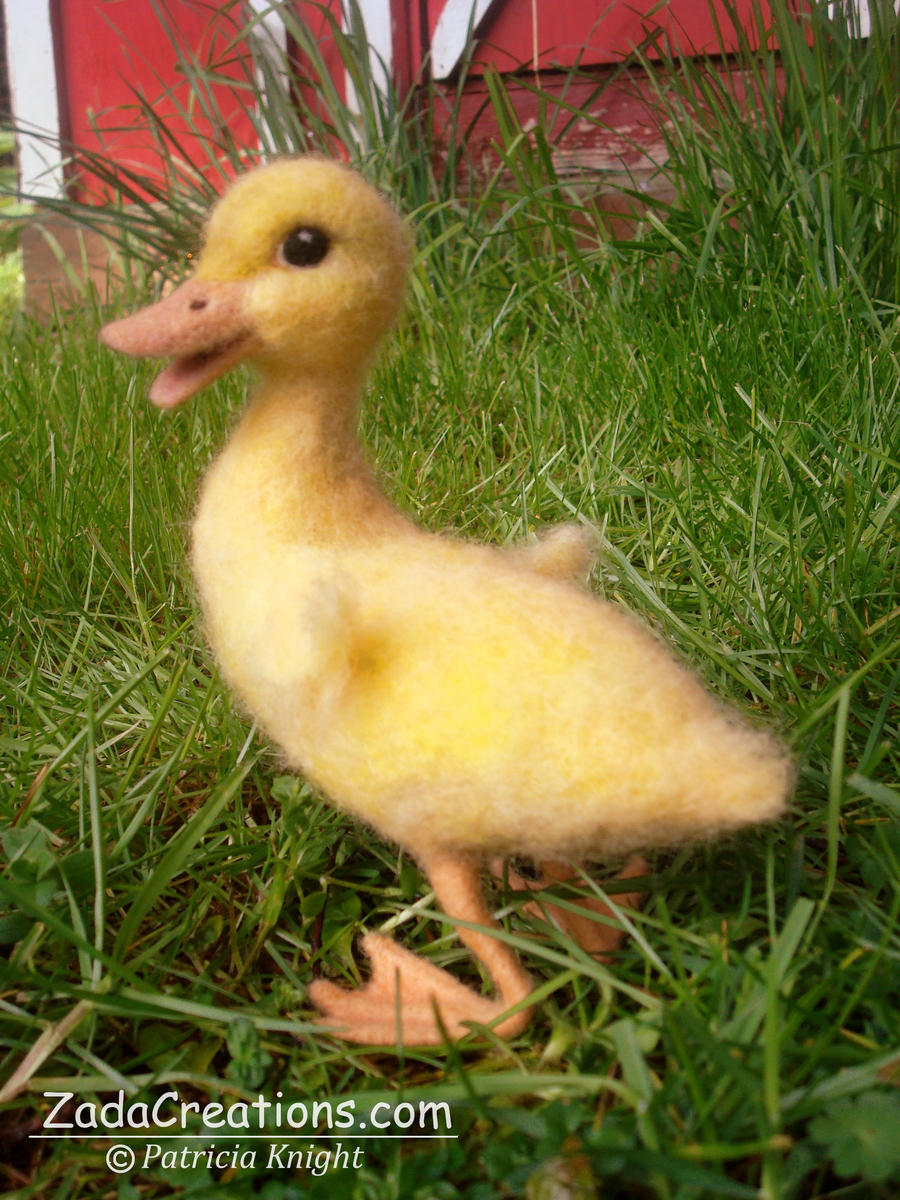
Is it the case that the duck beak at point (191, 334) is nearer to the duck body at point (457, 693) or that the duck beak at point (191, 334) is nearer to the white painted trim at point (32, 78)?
the duck body at point (457, 693)

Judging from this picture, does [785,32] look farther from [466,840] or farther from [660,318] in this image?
[466,840]

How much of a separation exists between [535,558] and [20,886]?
20.3 inches

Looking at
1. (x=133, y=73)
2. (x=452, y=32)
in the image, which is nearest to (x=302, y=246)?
(x=452, y=32)

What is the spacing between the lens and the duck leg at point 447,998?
2.44 feet

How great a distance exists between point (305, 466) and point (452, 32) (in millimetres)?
2486

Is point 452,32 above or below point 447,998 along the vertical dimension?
above

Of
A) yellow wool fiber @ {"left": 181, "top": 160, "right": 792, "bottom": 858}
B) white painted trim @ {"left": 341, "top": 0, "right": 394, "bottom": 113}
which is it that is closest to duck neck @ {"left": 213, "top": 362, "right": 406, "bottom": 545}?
yellow wool fiber @ {"left": 181, "top": 160, "right": 792, "bottom": 858}

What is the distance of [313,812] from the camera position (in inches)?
37.3

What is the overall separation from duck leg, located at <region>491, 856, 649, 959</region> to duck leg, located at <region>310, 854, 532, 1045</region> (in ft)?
0.26

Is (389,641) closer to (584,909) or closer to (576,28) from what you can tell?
(584,909)

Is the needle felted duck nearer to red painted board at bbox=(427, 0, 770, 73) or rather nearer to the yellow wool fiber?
the yellow wool fiber

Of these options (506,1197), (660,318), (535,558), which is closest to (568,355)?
(660,318)

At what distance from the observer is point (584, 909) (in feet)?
2.61

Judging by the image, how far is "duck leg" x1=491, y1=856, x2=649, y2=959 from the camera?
0.81m
